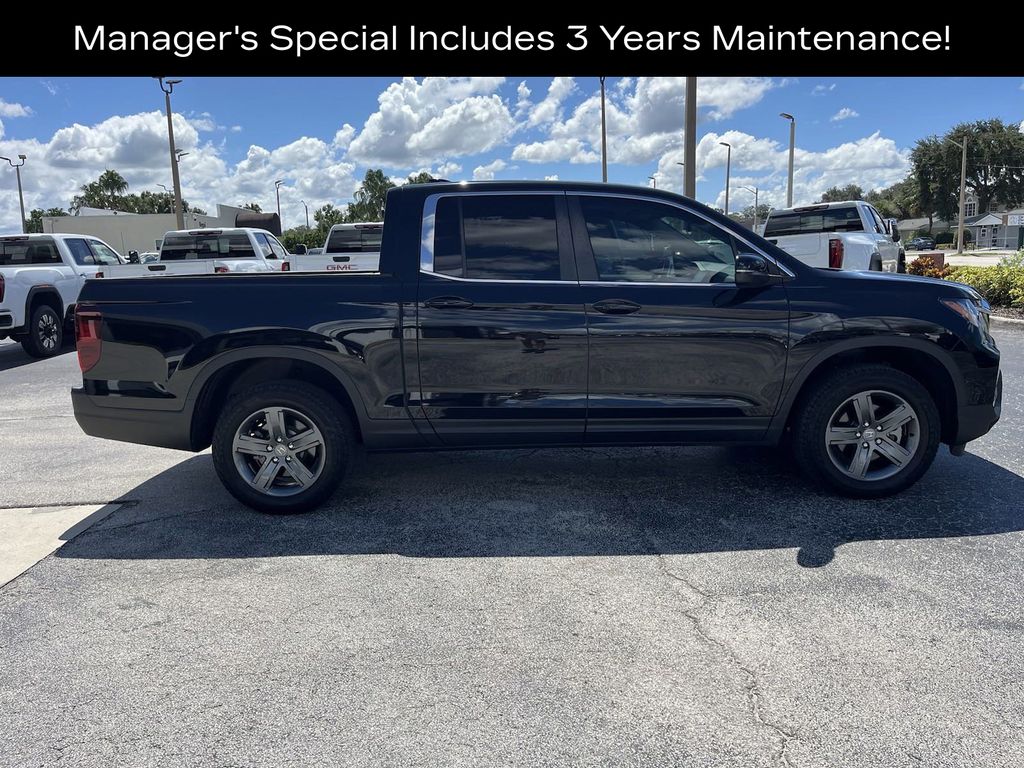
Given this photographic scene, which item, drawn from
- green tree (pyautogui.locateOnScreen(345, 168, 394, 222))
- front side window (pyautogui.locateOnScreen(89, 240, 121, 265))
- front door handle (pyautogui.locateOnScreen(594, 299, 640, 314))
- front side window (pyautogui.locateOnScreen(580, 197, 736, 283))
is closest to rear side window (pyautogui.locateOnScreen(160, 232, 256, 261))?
front side window (pyautogui.locateOnScreen(89, 240, 121, 265))

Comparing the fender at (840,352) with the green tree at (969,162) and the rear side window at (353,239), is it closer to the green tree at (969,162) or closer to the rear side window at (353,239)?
the rear side window at (353,239)

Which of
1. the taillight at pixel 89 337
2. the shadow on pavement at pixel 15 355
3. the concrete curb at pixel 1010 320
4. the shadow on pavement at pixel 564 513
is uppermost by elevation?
the taillight at pixel 89 337

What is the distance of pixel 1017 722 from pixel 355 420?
3.49 m

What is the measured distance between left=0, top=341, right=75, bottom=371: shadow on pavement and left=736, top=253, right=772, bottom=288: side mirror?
35.5 feet

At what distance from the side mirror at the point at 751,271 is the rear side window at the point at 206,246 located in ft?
41.0

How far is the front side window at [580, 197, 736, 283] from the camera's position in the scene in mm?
4539

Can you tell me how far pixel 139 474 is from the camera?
18.4 ft

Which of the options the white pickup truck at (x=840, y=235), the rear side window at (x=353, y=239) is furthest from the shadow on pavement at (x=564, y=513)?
the rear side window at (x=353, y=239)

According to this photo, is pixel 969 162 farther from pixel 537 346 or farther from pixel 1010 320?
pixel 537 346

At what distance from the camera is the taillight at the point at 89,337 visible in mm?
4508

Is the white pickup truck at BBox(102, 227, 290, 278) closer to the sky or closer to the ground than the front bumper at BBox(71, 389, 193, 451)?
closer to the sky

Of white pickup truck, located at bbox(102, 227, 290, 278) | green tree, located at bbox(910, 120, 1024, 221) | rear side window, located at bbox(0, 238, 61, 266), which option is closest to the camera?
rear side window, located at bbox(0, 238, 61, 266)

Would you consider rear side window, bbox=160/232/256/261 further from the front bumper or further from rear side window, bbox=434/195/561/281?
rear side window, bbox=434/195/561/281

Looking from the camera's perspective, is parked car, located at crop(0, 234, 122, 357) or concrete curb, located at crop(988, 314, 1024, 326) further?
concrete curb, located at crop(988, 314, 1024, 326)
